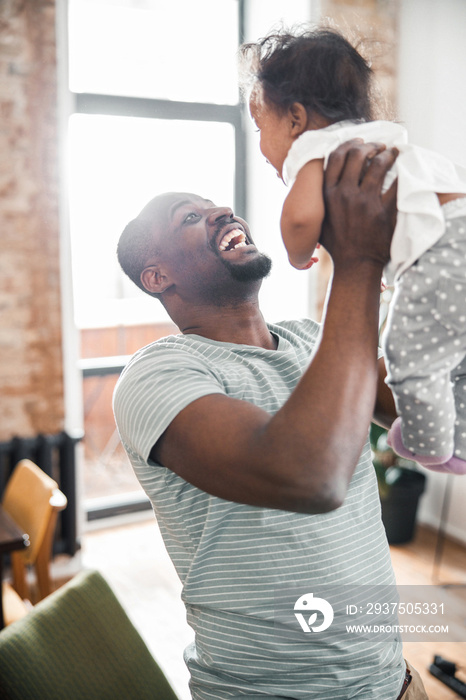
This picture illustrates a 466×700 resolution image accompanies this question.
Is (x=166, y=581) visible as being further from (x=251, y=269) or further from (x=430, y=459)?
(x=430, y=459)

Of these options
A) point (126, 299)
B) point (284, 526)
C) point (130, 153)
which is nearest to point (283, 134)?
point (284, 526)

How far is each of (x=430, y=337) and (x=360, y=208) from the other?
0.19 metres

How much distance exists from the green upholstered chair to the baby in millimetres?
571

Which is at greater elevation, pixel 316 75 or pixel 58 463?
pixel 316 75

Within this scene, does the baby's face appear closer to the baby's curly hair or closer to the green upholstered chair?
the baby's curly hair

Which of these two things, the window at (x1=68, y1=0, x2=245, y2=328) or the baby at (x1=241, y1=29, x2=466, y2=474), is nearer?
the baby at (x1=241, y1=29, x2=466, y2=474)

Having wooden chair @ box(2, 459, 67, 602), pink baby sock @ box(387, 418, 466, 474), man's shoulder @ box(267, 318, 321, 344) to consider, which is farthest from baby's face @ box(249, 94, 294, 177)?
wooden chair @ box(2, 459, 67, 602)

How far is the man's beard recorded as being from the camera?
1209 millimetres

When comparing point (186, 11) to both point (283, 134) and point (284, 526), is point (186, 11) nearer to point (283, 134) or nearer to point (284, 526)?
point (283, 134)

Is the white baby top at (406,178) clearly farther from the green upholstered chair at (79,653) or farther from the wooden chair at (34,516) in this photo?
the wooden chair at (34,516)

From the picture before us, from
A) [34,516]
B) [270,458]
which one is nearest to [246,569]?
[270,458]

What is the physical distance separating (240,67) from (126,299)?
3144 millimetres

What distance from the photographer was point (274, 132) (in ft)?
3.40

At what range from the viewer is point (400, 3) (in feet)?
12.3
